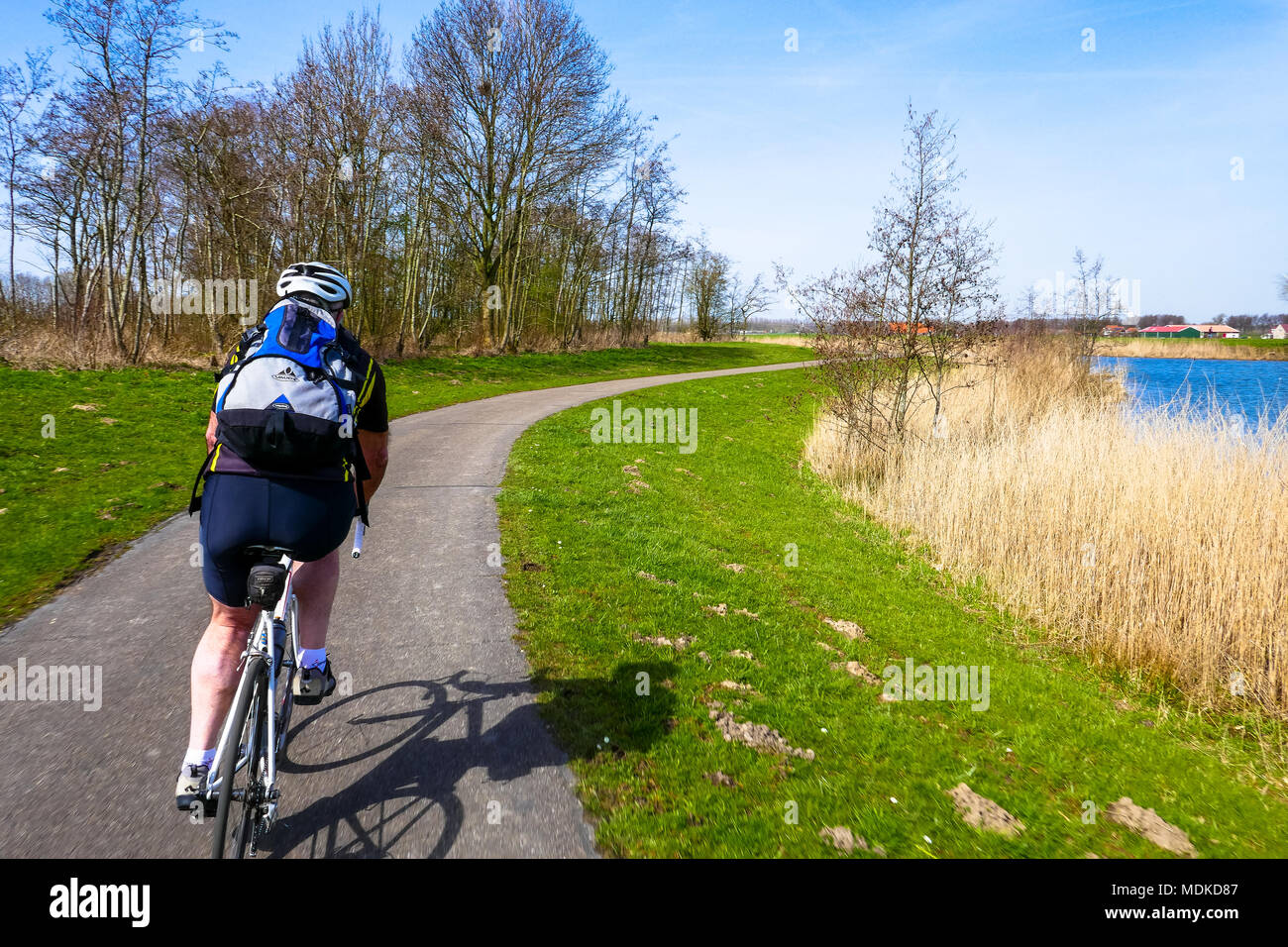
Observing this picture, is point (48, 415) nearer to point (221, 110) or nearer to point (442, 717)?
point (442, 717)

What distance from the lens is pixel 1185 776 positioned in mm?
4344

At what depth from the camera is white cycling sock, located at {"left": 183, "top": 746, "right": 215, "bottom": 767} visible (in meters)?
2.36

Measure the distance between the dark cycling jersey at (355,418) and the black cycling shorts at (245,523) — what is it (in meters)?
0.03

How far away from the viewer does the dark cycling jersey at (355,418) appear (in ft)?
7.82

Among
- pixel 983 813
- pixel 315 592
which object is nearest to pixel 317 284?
pixel 315 592

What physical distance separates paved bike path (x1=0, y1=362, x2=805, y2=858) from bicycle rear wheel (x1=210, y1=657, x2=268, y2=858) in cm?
44

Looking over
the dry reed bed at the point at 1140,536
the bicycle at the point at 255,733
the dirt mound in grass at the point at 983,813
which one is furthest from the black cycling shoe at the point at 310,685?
the dry reed bed at the point at 1140,536

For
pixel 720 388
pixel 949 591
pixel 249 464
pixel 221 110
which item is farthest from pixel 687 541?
pixel 221 110

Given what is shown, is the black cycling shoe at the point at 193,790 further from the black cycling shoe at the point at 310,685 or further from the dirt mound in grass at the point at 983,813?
the dirt mound in grass at the point at 983,813

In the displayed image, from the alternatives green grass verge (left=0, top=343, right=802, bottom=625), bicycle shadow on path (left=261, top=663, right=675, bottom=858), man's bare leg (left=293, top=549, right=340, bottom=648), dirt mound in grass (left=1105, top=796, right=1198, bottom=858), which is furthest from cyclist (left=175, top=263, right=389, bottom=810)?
dirt mound in grass (left=1105, top=796, right=1198, bottom=858)

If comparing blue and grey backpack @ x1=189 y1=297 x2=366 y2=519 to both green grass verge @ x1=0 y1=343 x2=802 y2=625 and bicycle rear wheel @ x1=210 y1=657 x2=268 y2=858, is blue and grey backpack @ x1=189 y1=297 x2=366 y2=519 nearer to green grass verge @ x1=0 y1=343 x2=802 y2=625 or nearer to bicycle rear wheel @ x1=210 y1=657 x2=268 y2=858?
bicycle rear wheel @ x1=210 y1=657 x2=268 y2=858

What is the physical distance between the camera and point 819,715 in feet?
14.7

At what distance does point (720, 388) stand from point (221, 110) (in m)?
18.6
